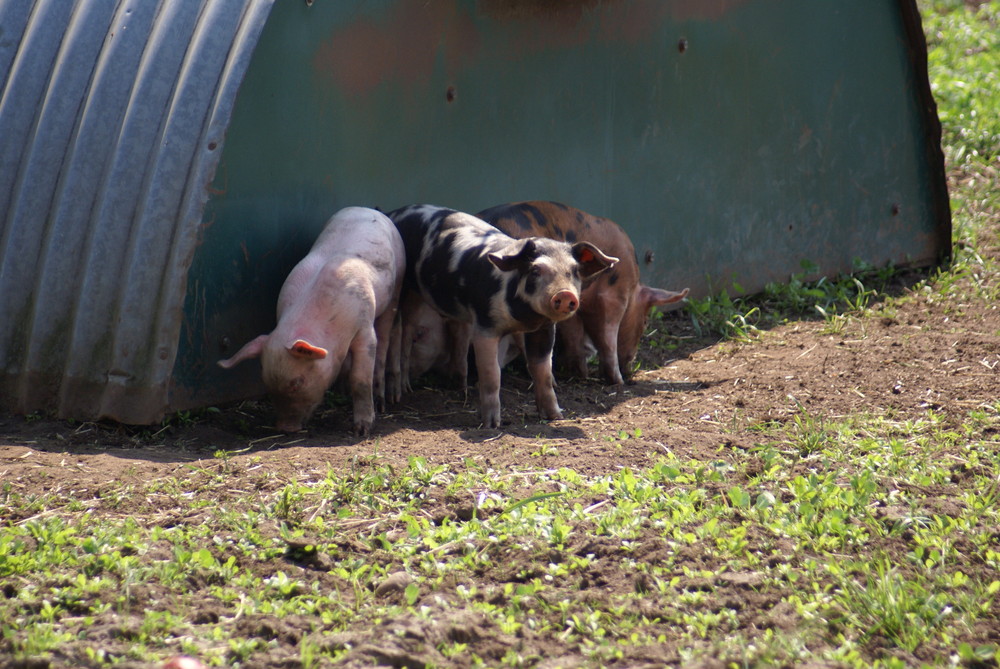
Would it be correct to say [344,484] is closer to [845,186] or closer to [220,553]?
[220,553]

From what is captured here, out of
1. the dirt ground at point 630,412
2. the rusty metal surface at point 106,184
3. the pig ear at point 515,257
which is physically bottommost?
the dirt ground at point 630,412

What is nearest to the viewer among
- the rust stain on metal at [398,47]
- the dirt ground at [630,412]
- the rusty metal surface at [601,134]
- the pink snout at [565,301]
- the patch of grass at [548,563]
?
the patch of grass at [548,563]

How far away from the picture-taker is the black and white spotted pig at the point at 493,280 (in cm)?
511

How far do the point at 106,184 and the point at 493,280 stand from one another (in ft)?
6.13

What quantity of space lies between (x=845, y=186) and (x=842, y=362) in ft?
8.85

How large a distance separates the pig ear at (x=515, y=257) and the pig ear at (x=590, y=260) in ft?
0.82

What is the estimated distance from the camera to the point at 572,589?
347 centimetres

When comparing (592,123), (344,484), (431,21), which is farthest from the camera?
(592,123)

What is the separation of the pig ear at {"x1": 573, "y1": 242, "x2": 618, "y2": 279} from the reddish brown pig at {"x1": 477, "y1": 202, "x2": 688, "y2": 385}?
→ 0.81 m

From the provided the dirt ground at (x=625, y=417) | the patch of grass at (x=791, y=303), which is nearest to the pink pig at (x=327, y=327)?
the dirt ground at (x=625, y=417)

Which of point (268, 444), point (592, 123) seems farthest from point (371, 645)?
point (592, 123)

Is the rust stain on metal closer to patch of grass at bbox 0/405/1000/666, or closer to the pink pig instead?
the pink pig

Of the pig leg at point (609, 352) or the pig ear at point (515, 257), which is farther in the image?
the pig leg at point (609, 352)

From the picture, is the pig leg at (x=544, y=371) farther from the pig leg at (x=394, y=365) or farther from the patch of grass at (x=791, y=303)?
the patch of grass at (x=791, y=303)
